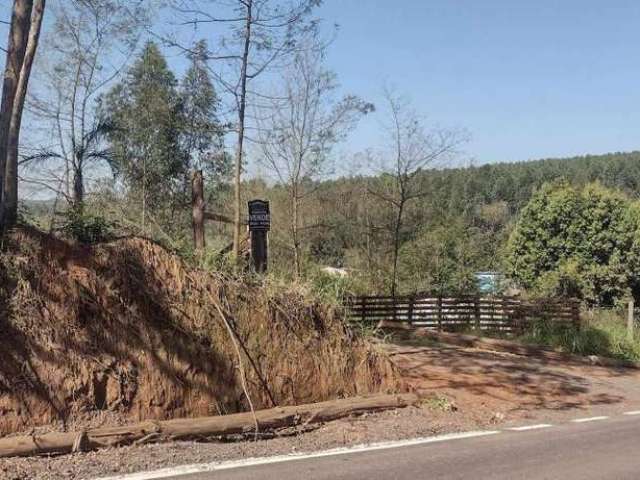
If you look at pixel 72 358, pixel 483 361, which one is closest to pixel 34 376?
pixel 72 358

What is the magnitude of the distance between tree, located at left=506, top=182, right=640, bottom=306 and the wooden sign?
2326 cm

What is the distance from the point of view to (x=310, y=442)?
21.3 feet

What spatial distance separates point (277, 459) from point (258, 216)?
599 centimetres

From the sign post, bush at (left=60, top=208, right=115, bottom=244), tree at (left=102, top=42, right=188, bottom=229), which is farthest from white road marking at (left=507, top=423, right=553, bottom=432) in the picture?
tree at (left=102, top=42, right=188, bottom=229)

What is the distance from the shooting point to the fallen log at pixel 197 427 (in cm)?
543

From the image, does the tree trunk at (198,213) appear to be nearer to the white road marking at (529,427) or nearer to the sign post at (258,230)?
the sign post at (258,230)

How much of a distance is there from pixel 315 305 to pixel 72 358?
3138 mm

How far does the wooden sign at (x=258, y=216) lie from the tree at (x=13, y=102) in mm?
4332

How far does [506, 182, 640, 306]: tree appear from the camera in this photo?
105 ft

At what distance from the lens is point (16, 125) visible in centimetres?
767

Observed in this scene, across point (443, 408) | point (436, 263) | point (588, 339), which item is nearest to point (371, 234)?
point (436, 263)

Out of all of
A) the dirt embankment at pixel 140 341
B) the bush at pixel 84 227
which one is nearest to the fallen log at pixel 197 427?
the dirt embankment at pixel 140 341

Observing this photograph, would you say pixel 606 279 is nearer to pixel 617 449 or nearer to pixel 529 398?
pixel 529 398

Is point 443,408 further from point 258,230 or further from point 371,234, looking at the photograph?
point 371,234
